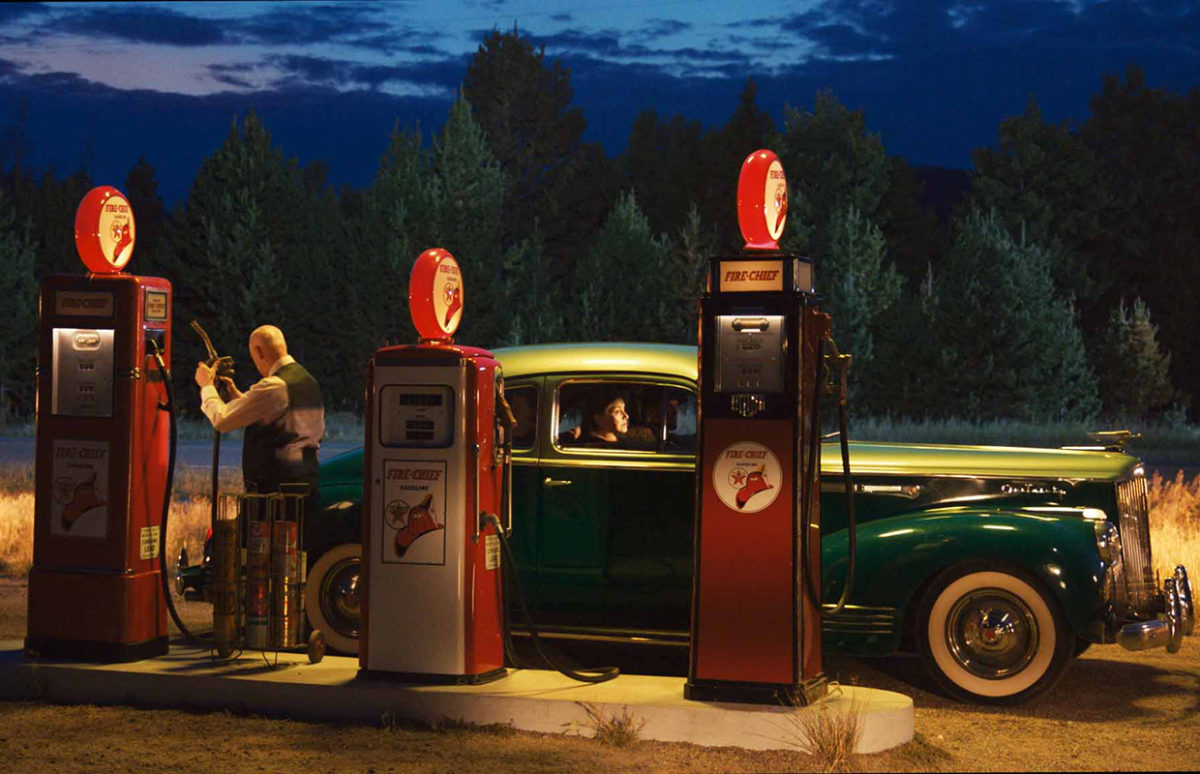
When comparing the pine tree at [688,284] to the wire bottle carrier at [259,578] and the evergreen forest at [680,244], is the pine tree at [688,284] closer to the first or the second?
the evergreen forest at [680,244]

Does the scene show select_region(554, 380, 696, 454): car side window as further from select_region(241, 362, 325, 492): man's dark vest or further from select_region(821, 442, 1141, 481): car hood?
select_region(241, 362, 325, 492): man's dark vest

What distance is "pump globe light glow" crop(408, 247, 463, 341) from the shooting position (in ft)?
25.6

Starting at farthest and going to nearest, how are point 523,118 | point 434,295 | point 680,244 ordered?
point 523,118
point 680,244
point 434,295

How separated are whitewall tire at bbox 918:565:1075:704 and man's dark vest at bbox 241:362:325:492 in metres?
3.44

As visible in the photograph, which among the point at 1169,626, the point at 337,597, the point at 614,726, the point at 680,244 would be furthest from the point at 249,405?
the point at 680,244

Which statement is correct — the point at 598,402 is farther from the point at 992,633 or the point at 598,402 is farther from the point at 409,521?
the point at 992,633

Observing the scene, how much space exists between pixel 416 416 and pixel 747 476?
1673 mm

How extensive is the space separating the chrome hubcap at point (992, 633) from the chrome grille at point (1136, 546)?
28.0 inches

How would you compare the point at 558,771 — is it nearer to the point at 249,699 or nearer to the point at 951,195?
the point at 249,699

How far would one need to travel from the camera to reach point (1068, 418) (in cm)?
3962

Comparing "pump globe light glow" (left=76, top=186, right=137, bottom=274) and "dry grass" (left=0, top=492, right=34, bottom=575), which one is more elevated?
"pump globe light glow" (left=76, top=186, right=137, bottom=274)

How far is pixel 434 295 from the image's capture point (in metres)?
7.83

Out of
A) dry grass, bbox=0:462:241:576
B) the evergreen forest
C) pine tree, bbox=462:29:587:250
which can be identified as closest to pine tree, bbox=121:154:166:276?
the evergreen forest

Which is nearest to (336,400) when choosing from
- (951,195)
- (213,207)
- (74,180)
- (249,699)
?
(213,207)
